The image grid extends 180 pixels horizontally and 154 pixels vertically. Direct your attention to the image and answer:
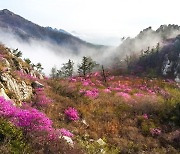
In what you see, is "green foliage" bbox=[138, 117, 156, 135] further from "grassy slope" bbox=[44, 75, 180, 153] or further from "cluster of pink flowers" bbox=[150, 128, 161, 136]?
"cluster of pink flowers" bbox=[150, 128, 161, 136]

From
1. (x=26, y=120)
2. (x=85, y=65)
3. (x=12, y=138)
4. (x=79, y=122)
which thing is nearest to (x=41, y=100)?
(x=79, y=122)

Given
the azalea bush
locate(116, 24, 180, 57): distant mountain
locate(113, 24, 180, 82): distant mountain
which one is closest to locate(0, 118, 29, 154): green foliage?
the azalea bush

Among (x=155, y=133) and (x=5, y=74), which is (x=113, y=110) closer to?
(x=155, y=133)

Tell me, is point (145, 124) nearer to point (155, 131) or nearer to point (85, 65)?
point (155, 131)

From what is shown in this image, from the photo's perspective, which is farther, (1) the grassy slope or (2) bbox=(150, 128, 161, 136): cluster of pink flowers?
(2) bbox=(150, 128, 161, 136): cluster of pink flowers

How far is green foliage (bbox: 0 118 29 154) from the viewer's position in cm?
1337

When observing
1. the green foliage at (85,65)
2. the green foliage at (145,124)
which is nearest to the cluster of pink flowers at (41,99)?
the green foliage at (145,124)

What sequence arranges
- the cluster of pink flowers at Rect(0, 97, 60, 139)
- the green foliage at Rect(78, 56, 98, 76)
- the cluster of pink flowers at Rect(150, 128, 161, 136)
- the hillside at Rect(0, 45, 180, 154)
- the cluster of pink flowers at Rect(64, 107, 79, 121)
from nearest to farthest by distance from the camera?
the hillside at Rect(0, 45, 180, 154)
the cluster of pink flowers at Rect(0, 97, 60, 139)
the cluster of pink flowers at Rect(64, 107, 79, 121)
the cluster of pink flowers at Rect(150, 128, 161, 136)
the green foliage at Rect(78, 56, 98, 76)

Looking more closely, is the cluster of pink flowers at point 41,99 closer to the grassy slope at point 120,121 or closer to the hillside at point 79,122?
the hillside at point 79,122

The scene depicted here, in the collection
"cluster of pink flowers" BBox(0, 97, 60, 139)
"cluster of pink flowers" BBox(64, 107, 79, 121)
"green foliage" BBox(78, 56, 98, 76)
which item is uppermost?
"cluster of pink flowers" BBox(0, 97, 60, 139)

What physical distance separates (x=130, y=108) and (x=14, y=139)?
19.0 meters

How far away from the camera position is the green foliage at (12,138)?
1337 cm

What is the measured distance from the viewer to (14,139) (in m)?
14.4

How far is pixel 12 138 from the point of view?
14305mm
